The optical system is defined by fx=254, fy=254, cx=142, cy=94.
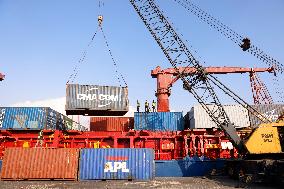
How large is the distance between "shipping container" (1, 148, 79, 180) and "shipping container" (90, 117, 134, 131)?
1386 cm

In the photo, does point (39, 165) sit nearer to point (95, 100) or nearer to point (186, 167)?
point (95, 100)

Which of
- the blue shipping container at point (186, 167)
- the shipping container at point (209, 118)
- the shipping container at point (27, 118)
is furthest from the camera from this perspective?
the shipping container at point (209, 118)

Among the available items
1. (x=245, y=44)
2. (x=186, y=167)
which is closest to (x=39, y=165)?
(x=186, y=167)

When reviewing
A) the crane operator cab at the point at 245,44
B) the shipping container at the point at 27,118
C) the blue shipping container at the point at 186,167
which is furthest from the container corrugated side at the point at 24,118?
the crane operator cab at the point at 245,44

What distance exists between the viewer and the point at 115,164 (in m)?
21.8

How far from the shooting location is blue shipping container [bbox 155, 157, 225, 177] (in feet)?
86.0

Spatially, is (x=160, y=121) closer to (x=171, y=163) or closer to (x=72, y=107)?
(x=171, y=163)

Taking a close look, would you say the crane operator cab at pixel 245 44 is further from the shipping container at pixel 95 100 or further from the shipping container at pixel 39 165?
the shipping container at pixel 39 165

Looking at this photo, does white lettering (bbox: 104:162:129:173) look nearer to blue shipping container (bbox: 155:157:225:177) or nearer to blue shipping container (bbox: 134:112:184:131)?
blue shipping container (bbox: 155:157:225:177)

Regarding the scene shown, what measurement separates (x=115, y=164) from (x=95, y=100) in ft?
32.8

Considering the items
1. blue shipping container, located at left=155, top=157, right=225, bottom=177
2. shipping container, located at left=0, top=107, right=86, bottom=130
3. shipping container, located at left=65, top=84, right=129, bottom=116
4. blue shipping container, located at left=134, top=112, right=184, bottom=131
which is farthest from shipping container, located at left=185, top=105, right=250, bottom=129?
shipping container, located at left=0, top=107, right=86, bottom=130

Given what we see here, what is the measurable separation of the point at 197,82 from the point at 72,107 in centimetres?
1427

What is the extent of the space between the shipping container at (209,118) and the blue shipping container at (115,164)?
449 inches

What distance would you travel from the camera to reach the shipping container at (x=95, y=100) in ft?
95.8
